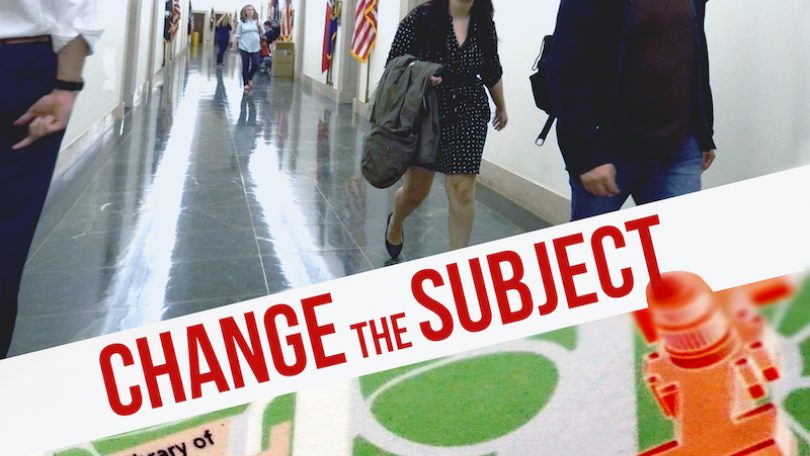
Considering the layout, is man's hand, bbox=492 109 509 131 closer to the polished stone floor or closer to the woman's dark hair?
the woman's dark hair

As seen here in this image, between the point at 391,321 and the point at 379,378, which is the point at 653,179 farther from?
the point at 379,378

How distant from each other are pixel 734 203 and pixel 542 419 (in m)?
0.83

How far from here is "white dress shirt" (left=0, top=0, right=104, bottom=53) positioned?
1.16 meters

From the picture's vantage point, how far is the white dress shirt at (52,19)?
1.16 m

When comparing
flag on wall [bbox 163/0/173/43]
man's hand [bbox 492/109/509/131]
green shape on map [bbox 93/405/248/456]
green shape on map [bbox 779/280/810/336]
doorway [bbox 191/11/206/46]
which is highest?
doorway [bbox 191/11/206/46]

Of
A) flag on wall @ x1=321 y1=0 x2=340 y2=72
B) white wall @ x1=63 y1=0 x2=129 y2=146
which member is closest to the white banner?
white wall @ x1=63 y1=0 x2=129 y2=146

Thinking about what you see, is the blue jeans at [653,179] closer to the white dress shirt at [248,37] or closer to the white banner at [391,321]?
the white banner at [391,321]

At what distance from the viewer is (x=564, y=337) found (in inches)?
65.9

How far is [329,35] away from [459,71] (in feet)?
23.4

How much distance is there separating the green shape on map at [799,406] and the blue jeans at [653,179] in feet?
1.80

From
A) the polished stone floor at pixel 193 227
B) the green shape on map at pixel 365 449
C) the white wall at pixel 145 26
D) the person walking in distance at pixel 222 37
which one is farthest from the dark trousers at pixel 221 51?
the green shape on map at pixel 365 449

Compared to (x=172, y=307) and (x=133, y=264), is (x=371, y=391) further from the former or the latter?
(x=133, y=264)

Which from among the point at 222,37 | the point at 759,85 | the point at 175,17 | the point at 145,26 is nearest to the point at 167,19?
the point at 175,17

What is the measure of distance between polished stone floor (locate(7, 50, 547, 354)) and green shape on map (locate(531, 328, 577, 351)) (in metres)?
0.87
